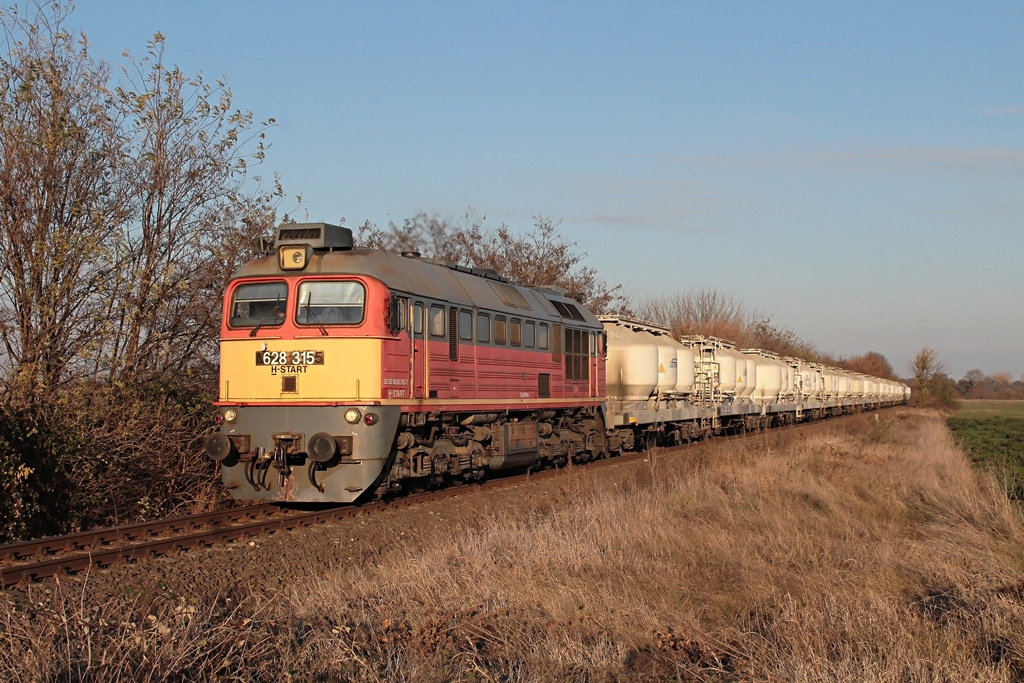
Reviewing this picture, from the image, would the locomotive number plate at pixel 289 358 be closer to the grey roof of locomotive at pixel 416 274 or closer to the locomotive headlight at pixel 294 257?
the grey roof of locomotive at pixel 416 274

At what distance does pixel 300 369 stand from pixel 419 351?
71.5 inches

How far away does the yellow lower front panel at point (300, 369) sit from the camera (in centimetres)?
1324

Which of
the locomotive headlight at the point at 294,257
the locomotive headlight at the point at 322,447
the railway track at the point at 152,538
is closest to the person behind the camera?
the railway track at the point at 152,538

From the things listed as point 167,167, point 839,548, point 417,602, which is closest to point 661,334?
point 167,167

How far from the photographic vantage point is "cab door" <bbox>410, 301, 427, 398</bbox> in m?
14.2

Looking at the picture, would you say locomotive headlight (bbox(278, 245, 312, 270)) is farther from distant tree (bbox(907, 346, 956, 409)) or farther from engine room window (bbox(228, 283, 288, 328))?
distant tree (bbox(907, 346, 956, 409))

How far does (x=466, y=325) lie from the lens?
15.8 metres

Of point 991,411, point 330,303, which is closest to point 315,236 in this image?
point 330,303

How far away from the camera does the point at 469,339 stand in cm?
1588

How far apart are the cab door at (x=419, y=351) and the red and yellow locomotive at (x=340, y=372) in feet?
0.09

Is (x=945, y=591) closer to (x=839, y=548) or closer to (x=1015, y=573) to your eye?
(x=1015, y=573)

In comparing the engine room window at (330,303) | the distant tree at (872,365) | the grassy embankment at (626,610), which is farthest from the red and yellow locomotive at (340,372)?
the distant tree at (872,365)

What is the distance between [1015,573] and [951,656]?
3.28m

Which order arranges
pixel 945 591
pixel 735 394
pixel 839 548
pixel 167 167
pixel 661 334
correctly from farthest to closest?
pixel 735 394 → pixel 661 334 → pixel 167 167 → pixel 839 548 → pixel 945 591
